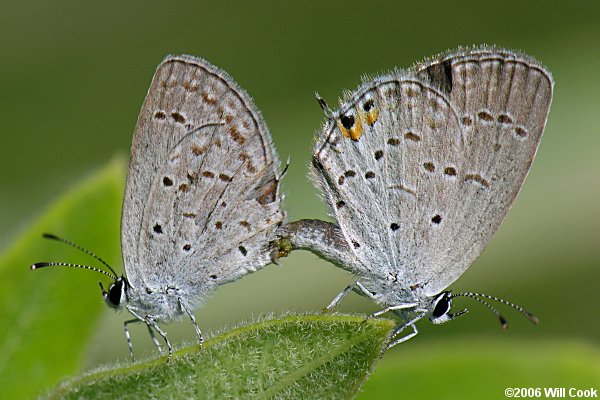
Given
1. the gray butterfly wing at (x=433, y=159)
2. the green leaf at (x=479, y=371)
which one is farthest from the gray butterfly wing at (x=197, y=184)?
the green leaf at (x=479, y=371)

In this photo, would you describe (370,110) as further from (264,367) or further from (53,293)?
(264,367)

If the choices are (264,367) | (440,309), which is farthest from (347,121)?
(264,367)

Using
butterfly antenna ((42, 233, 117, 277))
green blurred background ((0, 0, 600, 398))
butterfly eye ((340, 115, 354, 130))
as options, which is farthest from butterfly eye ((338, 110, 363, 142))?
butterfly antenna ((42, 233, 117, 277))

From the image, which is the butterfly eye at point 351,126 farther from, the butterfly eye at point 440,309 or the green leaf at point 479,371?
the green leaf at point 479,371

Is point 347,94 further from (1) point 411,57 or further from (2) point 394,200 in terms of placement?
(1) point 411,57

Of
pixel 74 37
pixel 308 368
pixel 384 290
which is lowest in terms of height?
pixel 308 368

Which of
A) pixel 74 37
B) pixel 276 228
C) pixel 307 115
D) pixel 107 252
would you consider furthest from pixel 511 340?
pixel 74 37
